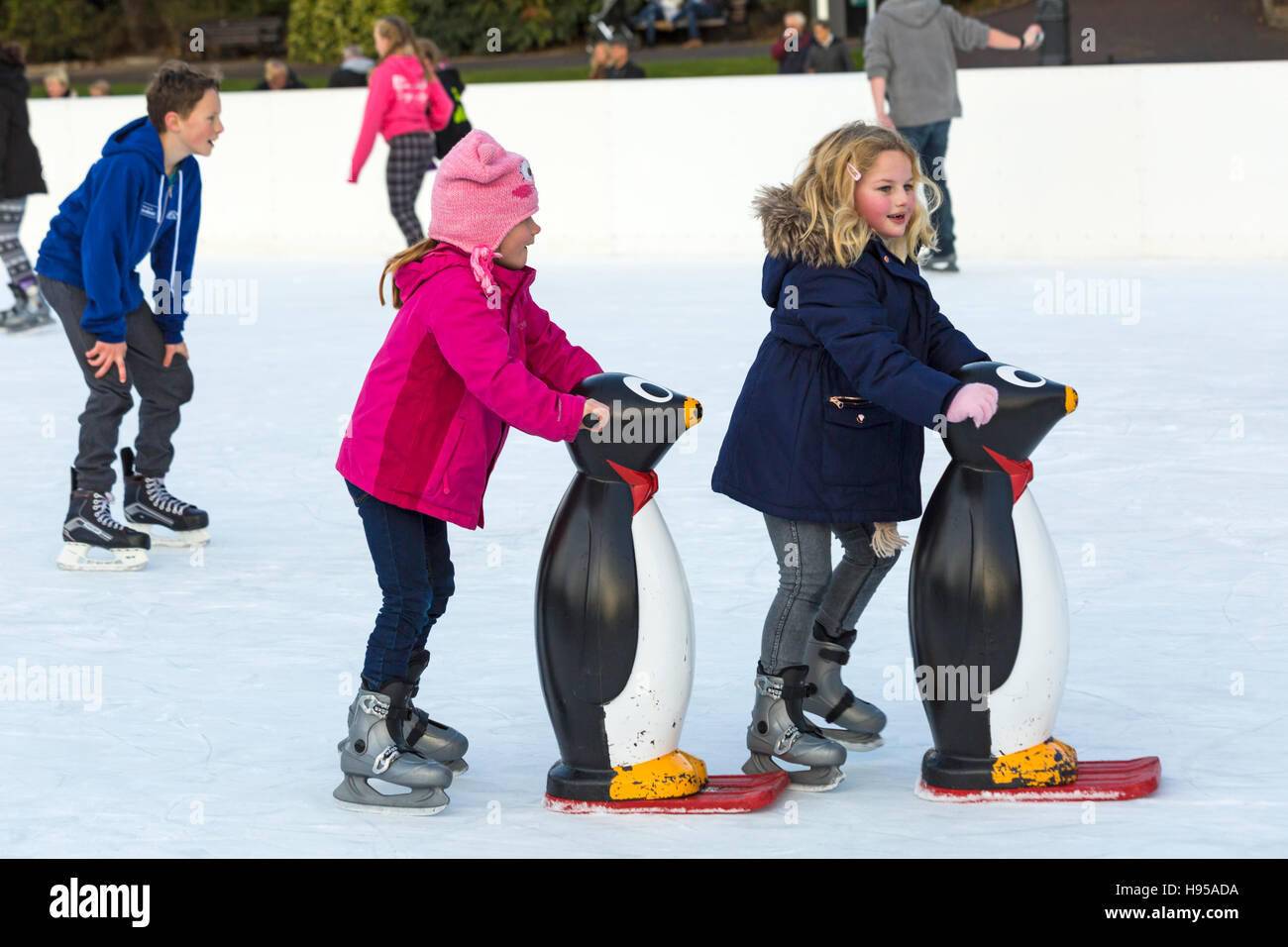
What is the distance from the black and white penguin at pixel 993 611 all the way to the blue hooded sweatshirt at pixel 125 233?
2360mm

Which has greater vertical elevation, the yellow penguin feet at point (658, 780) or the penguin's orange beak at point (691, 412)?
the penguin's orange beak at point (691, 412)

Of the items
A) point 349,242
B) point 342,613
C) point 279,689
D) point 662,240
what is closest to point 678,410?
point 279,689

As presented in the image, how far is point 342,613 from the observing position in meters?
4.15

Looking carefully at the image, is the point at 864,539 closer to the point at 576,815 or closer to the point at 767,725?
the point at 767,725

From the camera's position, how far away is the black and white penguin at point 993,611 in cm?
283

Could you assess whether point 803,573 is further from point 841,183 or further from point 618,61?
point 618,61

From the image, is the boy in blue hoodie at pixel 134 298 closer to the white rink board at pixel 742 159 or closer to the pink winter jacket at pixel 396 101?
the pink winter jacket at pixel 396 101

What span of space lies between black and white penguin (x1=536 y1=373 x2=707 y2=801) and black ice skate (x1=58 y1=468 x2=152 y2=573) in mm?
2037

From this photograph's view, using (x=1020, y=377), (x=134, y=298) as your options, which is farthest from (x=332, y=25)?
(x=1020, y=377)

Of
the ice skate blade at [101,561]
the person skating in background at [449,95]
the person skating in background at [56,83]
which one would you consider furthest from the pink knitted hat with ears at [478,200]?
the person skating in background at [56,83]

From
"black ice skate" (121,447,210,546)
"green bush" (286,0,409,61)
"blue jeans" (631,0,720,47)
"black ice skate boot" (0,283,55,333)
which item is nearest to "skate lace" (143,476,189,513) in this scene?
"black ice skate" (121,447,210,546)

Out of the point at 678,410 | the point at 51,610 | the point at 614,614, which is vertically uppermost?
the point at 678,410

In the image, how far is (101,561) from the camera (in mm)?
4590
